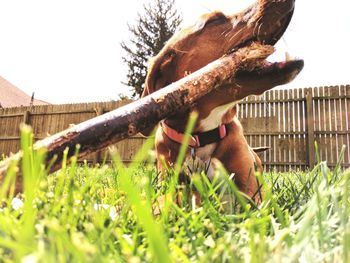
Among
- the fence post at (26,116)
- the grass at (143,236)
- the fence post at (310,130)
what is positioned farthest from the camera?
the fence post at (26,116)

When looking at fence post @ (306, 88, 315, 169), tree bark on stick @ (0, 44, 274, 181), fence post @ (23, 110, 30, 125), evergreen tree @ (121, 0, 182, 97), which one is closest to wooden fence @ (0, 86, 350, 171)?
fence post @ (306, 88, 315, 169)

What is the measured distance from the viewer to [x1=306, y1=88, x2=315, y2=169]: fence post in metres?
8.41

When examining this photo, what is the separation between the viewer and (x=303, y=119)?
880 cm

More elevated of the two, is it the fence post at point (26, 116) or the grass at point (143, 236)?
the fence post at point (26, 116)

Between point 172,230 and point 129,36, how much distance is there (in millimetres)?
26456

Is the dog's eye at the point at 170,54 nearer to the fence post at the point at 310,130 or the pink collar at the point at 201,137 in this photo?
the pink collar at the point at 201,137

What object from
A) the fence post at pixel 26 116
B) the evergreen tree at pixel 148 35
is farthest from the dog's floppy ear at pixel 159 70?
the evergreen tree at pixel 148 35

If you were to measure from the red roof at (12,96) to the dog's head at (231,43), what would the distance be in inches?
1075

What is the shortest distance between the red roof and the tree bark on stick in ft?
92.0

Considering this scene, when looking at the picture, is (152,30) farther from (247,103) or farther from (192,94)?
(192,94)

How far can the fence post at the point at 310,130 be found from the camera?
8414 millimetres

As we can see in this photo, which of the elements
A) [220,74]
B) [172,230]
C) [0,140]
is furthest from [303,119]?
[0,140]

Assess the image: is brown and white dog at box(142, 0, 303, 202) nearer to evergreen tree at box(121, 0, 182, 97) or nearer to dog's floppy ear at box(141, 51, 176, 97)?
dog's floppy ear at box(141, 51, 176, 97)

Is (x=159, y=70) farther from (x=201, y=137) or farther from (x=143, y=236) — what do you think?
(x=143, y=236)
